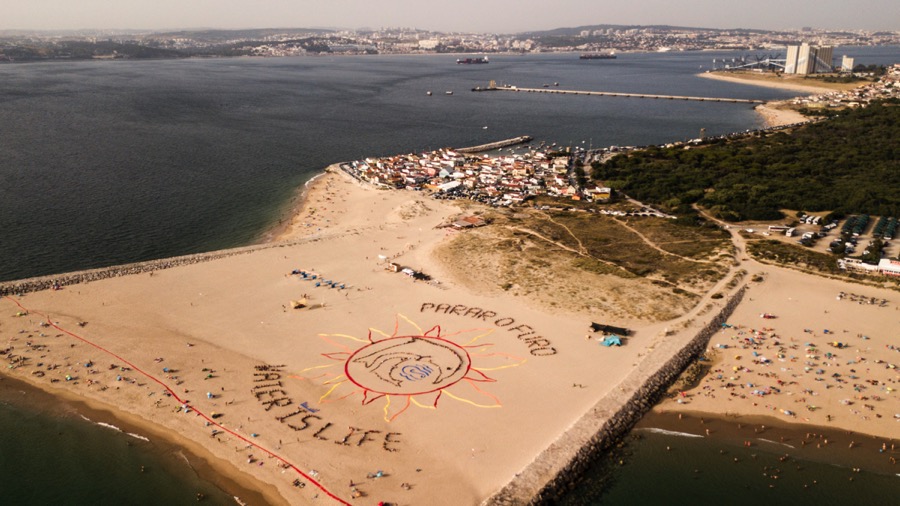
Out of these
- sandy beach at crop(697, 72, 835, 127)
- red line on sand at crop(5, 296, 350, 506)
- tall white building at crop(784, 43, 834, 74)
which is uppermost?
tall white building at crop(784, 43, 834, 74)

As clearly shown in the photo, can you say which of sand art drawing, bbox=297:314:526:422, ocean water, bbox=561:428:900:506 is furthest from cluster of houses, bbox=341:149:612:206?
ocean water, bbox=561:428:900:506

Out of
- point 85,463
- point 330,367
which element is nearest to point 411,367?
point 330,367

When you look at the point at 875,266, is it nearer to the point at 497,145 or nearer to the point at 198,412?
the point at 198,412

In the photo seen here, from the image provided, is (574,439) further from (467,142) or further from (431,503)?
(467,142)

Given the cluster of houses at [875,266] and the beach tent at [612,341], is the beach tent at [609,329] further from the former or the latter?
the cluster of houses at [875,266]

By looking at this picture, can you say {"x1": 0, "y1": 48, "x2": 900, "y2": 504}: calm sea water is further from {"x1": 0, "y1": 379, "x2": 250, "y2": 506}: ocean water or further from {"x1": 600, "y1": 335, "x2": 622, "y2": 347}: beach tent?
{"x1": 600, "y1": 335, "x2": 622, "y2": 347}: beach tent

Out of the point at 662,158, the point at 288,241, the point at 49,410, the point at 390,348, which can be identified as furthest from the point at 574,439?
the point at 662,158

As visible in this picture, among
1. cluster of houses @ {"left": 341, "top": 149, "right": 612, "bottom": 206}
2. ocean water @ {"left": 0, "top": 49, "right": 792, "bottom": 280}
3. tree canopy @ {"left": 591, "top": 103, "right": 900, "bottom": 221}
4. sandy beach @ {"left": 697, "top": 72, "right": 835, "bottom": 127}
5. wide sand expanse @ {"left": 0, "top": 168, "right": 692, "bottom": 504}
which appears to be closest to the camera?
wide sand expanse @ {"left": 0, "top": 168, "right": 692, "bottom": 504}
